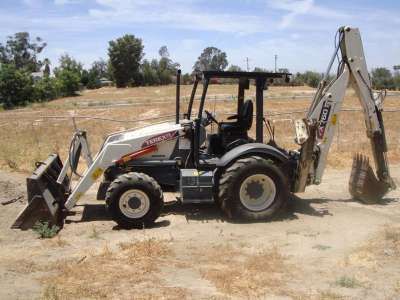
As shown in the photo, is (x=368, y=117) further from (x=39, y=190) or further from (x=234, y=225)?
(x=39, y=190)

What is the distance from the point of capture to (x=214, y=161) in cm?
873

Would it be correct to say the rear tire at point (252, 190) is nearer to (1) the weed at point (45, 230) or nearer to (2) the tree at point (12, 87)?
(1) the weed at point (45, 230)

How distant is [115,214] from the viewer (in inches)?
319

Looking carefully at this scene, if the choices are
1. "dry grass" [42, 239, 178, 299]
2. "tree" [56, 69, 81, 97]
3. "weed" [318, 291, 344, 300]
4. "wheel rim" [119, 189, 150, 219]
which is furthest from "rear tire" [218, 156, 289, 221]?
"tree" [56, 69, 81, 97]

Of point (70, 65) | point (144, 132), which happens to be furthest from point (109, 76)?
point (144, 132)

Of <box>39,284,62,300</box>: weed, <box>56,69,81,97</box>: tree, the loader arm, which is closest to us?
<box>39,284,62,300</box>: weed

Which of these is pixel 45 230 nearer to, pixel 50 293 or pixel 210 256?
pixel 50 293

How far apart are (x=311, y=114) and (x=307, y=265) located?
338cm

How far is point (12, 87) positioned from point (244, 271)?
4923 cm

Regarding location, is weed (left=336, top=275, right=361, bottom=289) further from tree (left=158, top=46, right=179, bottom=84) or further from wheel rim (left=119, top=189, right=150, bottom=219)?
tree (left=158, top=46, right=179, bottom=84)

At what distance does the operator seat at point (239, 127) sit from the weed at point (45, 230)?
10.2 ft

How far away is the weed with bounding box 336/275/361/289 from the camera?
573 cm

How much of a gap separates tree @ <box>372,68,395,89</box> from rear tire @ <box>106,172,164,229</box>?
56.8 m

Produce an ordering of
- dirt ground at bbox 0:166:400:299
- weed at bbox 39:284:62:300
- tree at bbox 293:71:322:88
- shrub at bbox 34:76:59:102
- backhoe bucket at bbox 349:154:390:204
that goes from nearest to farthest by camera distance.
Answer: weed at bbox 39:284:62:300 → dirt ground at bbox 0:166:400:299 → backhoe bucket at bbox 349:154:390:204 → shrub at bbox 34:76:59:102 → tree at bbox 293:71:322:88
